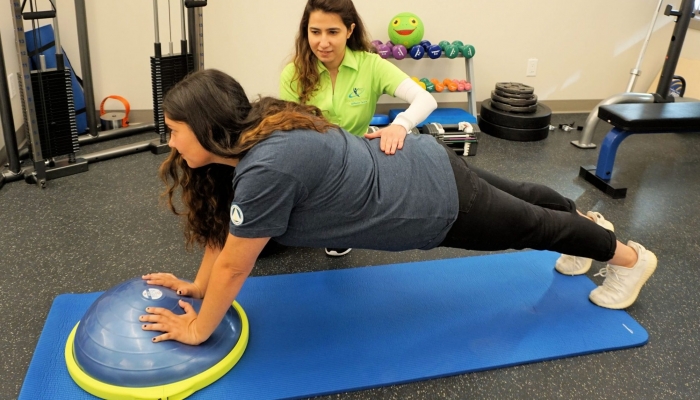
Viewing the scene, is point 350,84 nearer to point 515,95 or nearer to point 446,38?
point 515,95

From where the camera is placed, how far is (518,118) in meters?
3.64

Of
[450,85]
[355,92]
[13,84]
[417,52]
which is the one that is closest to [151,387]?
[355,92]

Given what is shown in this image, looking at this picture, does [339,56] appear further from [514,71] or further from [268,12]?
[514,71]

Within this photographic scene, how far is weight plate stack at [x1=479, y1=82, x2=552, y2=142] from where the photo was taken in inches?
143

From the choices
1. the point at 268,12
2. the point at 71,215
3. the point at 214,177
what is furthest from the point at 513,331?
the point at 268,12

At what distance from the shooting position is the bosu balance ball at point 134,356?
1.42 meters

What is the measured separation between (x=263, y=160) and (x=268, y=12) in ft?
8.40

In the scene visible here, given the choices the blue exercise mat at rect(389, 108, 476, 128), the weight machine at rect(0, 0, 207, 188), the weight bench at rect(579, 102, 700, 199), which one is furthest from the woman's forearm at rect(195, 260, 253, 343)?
the blue exercise mat at rect(389, 108, 476, 128)

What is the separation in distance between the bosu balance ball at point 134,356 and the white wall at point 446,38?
1993 millimetres

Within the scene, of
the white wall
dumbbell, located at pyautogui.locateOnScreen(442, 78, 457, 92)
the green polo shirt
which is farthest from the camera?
dumbbell, located at pyautogui.locateOnScreen(442, 78, 457, 92)

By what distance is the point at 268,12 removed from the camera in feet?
11.5

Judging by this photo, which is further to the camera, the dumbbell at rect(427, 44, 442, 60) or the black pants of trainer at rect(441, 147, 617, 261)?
the dumbbell at rect(427, 44, 442, 60)

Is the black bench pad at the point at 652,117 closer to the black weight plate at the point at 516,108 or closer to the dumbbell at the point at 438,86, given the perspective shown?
the black weight plate at the point at 516,108

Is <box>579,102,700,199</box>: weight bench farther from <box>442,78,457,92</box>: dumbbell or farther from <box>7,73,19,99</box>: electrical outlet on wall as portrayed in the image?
<box>7,73,19,99</box>: electrical outlet on wall
